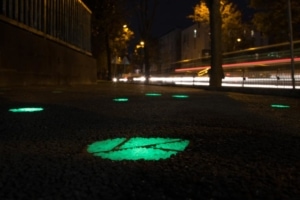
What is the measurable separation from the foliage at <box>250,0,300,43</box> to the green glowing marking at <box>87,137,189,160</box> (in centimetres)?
3345

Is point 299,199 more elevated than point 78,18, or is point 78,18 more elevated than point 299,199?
point 78,18

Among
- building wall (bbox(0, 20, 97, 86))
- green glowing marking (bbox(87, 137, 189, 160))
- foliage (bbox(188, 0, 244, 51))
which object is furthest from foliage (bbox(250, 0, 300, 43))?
green glowing marking (bbox(87, 137, 189, 160))

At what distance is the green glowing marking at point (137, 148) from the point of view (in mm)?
3533

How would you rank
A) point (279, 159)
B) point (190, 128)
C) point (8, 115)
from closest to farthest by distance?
point (279, 159)
point (190, 128)
point (8, 115)

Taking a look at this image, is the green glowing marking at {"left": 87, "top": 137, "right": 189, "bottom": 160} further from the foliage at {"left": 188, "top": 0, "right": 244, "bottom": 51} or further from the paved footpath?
the foliage at {"left": 188, "top": 0, "right": 244, "bottom": 51}

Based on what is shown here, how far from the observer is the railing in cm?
1248

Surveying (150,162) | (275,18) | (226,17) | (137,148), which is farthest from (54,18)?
(226,17)

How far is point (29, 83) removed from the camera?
541 inches

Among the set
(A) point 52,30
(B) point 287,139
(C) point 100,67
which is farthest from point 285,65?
(C) point 100,67

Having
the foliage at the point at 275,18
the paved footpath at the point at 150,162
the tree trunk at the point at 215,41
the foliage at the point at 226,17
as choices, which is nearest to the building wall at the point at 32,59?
the paved footpath at the point at 150,162

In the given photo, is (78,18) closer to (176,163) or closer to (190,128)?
(190,128)

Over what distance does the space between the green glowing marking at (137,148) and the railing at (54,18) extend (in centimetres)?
835

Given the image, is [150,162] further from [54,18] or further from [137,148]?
[54,18]

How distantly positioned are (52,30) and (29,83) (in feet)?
13.7
